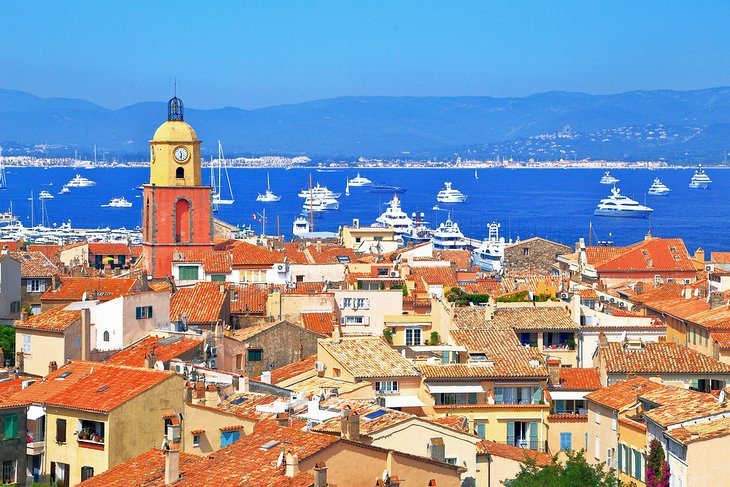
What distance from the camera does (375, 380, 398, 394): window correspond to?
2919cm

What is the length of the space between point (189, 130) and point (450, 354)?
82.7 ft

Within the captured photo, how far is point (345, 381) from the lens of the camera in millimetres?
28844

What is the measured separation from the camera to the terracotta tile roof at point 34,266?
5006cm

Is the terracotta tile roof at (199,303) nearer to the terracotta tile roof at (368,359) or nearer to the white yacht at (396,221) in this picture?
the terracotta tile roof at (368,359)

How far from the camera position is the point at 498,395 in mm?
30844

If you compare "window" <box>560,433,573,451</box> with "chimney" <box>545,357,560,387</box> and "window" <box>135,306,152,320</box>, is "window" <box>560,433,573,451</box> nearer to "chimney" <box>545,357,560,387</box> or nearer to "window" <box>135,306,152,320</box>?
"chimney" <box>545,357,560,387</box>

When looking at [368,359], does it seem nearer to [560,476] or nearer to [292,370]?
[292,370]

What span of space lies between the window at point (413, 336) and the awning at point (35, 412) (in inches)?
641

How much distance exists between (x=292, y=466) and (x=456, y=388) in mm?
12674

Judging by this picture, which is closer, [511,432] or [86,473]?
[86,473]

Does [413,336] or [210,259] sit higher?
[210,259]

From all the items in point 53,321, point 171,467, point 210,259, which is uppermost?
point 210,259

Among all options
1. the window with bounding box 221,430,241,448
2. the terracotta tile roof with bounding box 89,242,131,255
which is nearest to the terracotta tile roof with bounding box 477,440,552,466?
the window with bounding box 221,430,241,448

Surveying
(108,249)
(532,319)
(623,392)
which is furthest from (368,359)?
(108,249)
